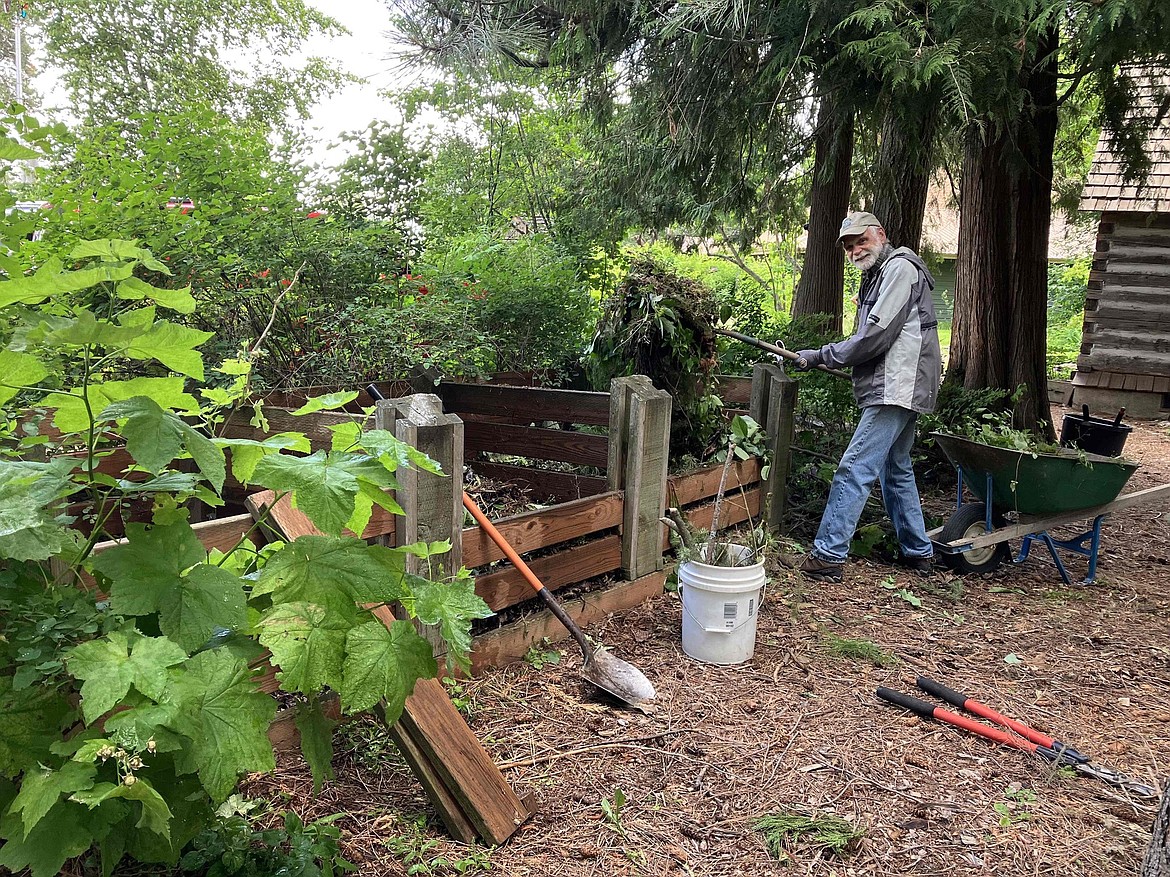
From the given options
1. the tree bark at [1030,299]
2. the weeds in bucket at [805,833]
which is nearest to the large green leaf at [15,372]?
the weeds in bucket at [805,833]

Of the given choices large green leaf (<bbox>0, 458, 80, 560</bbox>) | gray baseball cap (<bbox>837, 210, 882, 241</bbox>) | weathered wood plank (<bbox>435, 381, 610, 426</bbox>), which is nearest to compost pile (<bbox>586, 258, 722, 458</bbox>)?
weathered wood plank (<bbox>435, 381, 610, 426</bbox>)

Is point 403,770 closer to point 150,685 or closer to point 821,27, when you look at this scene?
point 150,685

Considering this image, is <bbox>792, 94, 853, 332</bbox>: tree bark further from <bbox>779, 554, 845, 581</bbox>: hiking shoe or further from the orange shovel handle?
the orange shovel handle

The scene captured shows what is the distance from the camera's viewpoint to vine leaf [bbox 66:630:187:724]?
1158 mm

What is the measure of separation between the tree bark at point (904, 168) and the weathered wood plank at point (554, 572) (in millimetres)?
3046

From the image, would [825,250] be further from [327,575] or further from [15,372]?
[15,372]

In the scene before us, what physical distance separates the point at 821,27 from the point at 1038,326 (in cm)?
410

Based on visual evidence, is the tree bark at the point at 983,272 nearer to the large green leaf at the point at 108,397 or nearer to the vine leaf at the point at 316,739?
the vine leaf at the point at 316,739

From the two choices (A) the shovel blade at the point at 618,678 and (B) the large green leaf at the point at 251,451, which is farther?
(A) the shovel blade at the point at 618,678

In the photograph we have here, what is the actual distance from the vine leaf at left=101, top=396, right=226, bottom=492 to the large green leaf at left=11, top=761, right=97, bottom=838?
0.45 m

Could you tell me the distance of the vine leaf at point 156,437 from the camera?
124 centimetres

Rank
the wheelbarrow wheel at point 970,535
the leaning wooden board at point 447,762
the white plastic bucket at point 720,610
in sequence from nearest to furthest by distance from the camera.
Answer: the leaning wooden board at point 447,762
the white plastic bucket at point 720,610
the wheelbarrow wheel at point 970,535

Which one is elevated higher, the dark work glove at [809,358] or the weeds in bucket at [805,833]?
the dark work glove at [809,358]

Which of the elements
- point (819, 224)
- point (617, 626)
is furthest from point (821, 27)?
point (819, 224)
